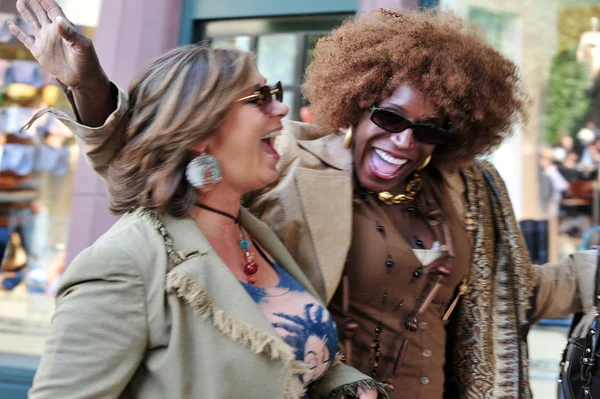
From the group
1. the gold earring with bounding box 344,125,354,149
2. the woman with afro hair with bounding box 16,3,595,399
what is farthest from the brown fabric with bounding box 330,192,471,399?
the gold earring with bounding box 344,125,354,149

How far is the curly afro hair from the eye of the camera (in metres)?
2.47

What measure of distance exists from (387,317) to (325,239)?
0.40 m

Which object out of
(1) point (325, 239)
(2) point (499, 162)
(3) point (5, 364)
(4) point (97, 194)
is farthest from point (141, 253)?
(2) point (499, 162)

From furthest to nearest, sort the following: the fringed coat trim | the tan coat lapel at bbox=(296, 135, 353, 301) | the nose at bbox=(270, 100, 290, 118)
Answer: the tan coat lapel at bbox=(296, 135, 353, 301) → the nose at bbox=(270, 100, 290, 118) → the fringed coat trim

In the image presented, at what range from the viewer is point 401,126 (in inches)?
93.2

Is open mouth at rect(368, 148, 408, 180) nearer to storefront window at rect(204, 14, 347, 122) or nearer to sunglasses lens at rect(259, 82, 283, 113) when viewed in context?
sunglasses lens at rect(259, 82, 283, 113)

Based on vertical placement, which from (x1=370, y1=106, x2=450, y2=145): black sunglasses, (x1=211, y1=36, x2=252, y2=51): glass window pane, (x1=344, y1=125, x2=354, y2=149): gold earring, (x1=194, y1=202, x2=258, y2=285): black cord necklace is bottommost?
(x1=194, y1=202, x2=258, y2=285): black cord necklace

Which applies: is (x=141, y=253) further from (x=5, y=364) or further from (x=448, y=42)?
(x=5, y=364)

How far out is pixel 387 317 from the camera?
2.37 m

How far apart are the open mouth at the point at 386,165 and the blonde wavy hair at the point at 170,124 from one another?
30.3 inches

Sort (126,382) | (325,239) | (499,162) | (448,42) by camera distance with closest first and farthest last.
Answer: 1. (126,382)
2. (325,239)
3. (448,42)
4. (499,162)

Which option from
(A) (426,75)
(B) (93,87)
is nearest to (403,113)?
(A) (426,75)

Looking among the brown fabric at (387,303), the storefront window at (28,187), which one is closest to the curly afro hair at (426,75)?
the brown fabric at (387,303)

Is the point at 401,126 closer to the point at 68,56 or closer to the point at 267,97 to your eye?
the point at 267,97
